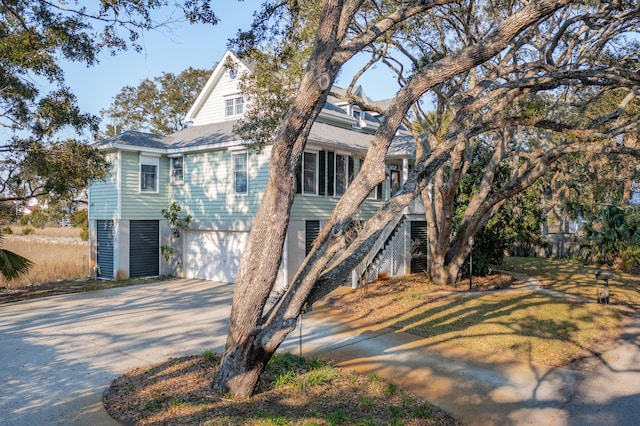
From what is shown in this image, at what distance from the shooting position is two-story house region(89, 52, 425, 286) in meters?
15.7

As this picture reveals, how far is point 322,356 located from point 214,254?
9939 mm

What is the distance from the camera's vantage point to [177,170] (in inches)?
716

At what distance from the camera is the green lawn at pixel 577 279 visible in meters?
13.2

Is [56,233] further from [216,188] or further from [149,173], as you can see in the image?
[216,188]

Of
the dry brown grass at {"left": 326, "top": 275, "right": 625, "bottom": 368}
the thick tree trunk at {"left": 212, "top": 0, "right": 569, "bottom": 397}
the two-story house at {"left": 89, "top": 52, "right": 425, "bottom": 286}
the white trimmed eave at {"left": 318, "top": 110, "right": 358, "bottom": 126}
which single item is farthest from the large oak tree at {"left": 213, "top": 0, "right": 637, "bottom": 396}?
the white trimmed eave at {"left": 318, "top": 110, "right": 358, "bottom": 126}

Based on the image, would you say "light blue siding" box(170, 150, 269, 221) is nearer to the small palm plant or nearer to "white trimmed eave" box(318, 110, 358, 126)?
"white trimmed eave" box(318, 110, 358, 126)

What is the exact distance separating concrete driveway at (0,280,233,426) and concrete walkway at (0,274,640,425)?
0.02 metres

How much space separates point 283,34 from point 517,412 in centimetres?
807

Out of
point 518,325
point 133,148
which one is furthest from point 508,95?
point 133,148

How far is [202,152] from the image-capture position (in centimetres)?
1708

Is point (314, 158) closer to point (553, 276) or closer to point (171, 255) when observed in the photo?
point (171, 255)

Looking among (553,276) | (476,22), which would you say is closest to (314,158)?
(476,22)

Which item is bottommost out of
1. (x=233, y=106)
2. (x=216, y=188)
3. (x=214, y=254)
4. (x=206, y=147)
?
(x=214, y=254)

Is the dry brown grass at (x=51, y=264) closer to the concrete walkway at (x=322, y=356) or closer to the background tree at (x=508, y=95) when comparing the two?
the concrete walkway at (x=322, y=356)
